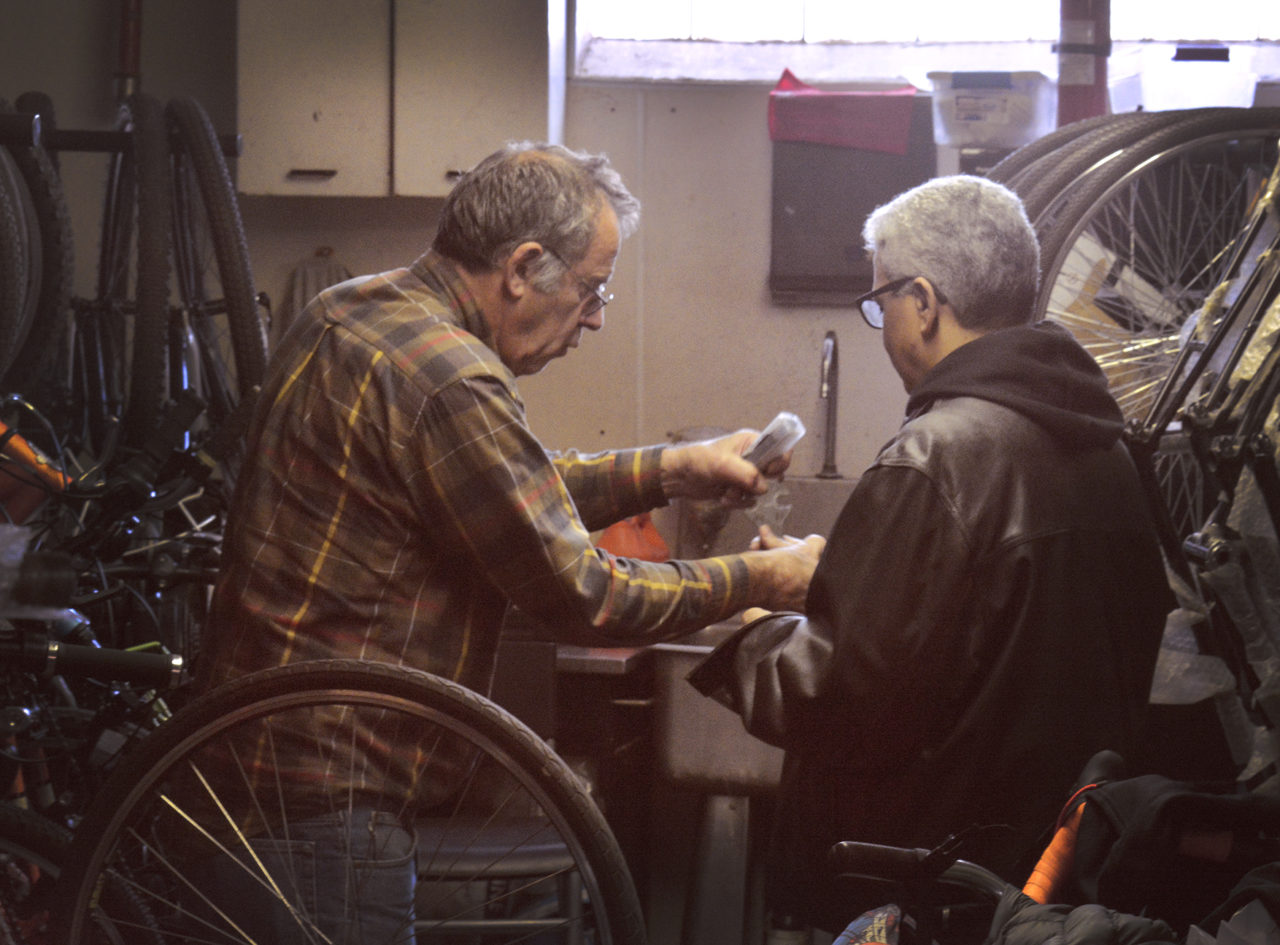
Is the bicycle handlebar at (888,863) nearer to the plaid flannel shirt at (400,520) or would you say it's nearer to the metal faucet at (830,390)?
the plaid flannel shirt at (400,520)

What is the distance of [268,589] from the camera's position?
133 cm

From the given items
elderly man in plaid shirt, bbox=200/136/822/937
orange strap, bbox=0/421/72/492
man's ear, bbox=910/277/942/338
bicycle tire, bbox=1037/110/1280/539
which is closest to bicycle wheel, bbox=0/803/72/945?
elderly man in plaid shirt, bbox=200/136/822/937

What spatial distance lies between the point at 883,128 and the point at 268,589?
83.3 inches

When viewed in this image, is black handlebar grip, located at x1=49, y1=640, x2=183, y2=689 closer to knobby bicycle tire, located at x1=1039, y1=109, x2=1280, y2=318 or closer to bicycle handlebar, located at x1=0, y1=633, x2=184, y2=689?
bicycle handlebar, located at x1=0, y1=633, x2=184, y2=689

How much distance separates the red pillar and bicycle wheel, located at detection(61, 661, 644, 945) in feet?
6.72

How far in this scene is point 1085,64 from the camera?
282cm

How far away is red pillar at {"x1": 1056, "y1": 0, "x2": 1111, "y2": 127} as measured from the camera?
282 cm

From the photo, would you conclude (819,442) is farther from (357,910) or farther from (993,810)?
(357,910)

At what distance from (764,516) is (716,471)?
112cm

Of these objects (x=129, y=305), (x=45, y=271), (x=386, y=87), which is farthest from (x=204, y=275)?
(x=386, y=87)

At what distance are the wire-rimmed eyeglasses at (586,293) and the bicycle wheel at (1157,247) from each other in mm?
1152

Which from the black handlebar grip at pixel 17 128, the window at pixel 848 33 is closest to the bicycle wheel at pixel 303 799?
the black handlebar grip at pixel 17 128

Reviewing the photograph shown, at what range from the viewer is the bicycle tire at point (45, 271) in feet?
8.60

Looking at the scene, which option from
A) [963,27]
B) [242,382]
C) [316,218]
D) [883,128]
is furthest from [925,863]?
[963,27]
